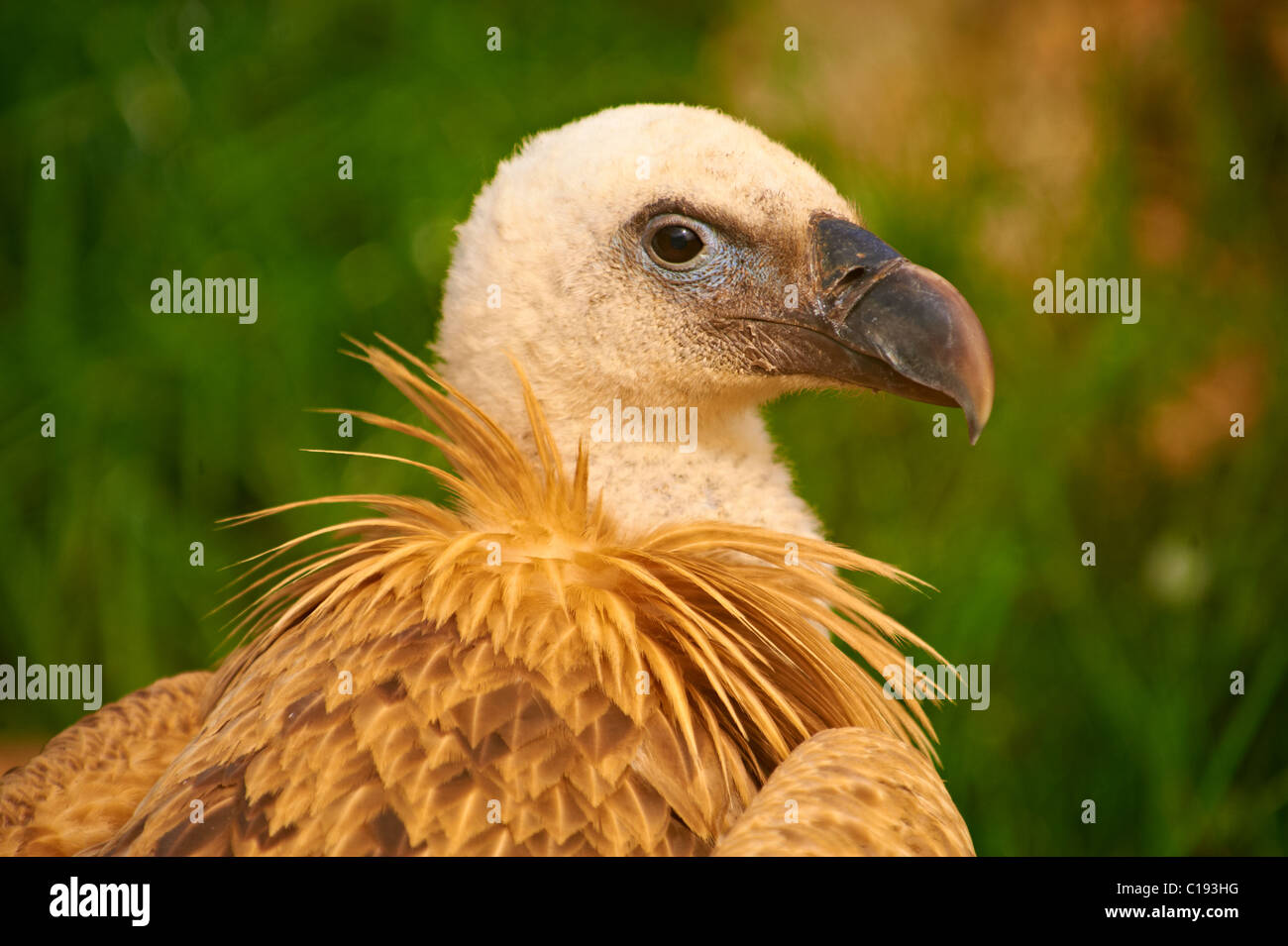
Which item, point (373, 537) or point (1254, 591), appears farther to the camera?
point (1254, 591)

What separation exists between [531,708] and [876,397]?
2628mm

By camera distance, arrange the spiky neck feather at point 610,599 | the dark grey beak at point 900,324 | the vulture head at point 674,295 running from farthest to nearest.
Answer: the vulture head at point 674,295 < the dark grey beak at point 900,324 < the spiky neck feather at point 610,599

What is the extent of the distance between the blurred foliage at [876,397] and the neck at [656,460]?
144cm

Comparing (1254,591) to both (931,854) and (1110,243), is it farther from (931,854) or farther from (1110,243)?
(931,854)

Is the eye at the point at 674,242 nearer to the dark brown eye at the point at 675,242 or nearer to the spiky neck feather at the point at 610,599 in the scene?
the dark brown eye at the point at 675,242

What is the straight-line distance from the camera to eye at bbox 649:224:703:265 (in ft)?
A: 6.57

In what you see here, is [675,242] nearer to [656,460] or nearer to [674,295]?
[674,295]

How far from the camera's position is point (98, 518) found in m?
3.55

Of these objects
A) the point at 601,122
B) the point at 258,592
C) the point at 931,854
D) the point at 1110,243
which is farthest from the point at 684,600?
the point at 1110,243

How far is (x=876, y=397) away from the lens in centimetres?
392

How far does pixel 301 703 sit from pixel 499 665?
0.24m

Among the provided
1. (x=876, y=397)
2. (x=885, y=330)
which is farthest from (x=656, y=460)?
(x=876, y=397)

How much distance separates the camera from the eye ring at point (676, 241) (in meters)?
2.00

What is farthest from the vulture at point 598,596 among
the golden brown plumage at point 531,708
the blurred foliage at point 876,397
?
the blurred foliage at point 876,397
